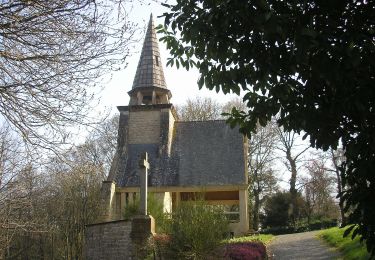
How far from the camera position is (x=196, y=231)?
11.6m

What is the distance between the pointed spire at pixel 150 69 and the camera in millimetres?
26047

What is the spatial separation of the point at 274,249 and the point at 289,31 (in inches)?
578

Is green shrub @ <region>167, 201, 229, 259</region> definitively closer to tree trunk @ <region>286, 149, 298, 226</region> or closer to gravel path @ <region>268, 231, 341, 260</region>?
gravel path @ <region>268, 231, 341, 260</region>

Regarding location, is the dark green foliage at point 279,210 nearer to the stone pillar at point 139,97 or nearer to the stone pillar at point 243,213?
the stone pillar at point 243,213

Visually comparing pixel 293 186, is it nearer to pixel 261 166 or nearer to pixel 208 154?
pixel 261 166

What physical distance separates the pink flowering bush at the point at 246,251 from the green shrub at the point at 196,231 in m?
1.18

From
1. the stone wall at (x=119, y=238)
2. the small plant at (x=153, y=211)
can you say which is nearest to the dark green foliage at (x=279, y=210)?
the small plant at (x=153, y=211)

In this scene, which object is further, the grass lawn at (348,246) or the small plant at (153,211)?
the small plant at (153,211)

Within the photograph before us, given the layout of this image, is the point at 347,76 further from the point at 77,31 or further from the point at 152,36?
the point at 152,36

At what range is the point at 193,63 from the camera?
610 centimetres

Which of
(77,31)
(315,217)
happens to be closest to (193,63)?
(77,31)

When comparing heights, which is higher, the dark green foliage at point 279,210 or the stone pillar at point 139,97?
the stone pillar at point 139,97

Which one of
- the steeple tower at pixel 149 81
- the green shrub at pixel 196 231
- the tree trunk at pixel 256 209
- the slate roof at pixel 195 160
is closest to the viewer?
the green shrub at pixel 196 231

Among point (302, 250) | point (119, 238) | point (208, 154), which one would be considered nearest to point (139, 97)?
point (208, 154)
